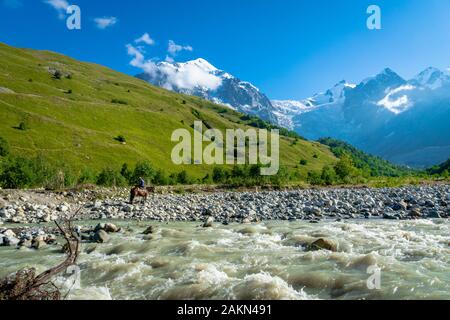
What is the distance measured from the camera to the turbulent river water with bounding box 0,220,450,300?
11930mm

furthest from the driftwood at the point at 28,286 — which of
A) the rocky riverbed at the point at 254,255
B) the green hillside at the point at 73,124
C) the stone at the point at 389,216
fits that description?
the green hillside at the point at 73,124

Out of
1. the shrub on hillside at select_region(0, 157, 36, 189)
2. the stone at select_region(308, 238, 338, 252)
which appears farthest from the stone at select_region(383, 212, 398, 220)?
the shrub on hillside at select_region(0, 157, 36, 189)

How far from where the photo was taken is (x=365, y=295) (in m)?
11.3

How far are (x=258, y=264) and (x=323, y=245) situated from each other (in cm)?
380

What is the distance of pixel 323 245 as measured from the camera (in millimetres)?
17016

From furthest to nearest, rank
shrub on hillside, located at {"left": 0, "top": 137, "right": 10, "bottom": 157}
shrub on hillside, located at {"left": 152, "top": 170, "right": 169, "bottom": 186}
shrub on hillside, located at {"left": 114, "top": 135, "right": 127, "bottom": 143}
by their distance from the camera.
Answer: shrub on hillside, located at {"left": 114, "top": 135, "right": 127, "bottom": 143} → shrub on hillside, located at {"left": 0, "top": 137, "right": 10, "bottom": 157} → shrub on hillside, located at {"left": 152, "top": 170, "right": 169, "bottom": 186}

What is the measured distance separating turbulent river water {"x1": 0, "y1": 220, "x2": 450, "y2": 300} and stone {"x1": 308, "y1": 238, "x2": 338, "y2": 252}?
0.41 metres

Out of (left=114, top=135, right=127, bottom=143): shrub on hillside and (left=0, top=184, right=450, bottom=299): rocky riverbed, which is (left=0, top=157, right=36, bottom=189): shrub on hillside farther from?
(left=114, top=135, right=127, bottom=143): shrub on hillside

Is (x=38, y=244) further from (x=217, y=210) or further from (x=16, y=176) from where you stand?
(x=16, y=176)

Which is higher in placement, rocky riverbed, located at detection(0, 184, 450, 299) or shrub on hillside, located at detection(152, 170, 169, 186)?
shrub on hillside, located at detection(152, 170, 169, 186)

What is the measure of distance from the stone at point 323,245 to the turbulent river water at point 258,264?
41 cm

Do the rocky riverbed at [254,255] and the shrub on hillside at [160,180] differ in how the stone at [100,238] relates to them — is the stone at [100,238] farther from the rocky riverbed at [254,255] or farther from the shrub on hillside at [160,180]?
the shrub on hillside at [160,180]

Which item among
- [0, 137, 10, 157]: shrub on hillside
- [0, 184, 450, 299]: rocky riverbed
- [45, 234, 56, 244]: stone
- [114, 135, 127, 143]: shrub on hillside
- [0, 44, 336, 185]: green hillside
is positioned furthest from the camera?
[114, 135, 127, 143]: shrub on hillside

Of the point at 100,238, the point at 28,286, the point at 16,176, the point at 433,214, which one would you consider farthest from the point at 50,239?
the point at 16,176
